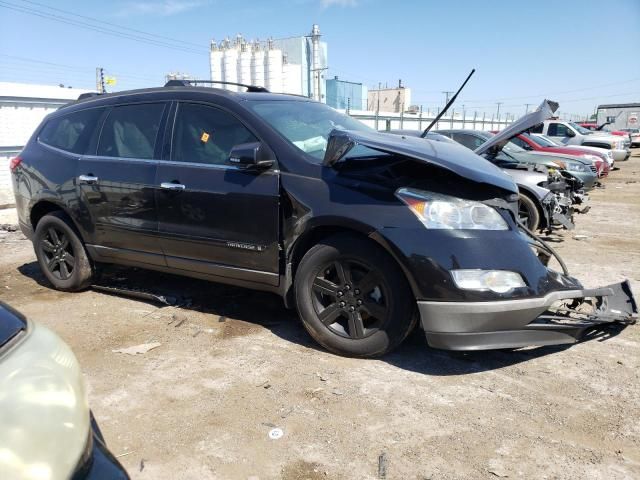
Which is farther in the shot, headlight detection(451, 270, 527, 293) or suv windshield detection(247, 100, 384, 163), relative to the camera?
suv windshield detection(247, 100, 384, 163)

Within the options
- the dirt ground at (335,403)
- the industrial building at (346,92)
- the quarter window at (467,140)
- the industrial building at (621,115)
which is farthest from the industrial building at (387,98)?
the dirt ground at (335,403)

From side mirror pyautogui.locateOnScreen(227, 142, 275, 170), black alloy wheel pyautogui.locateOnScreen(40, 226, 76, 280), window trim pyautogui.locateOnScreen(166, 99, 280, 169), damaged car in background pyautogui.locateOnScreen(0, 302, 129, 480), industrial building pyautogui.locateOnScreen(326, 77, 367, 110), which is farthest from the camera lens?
industrial building pyautogui.locateOnScreen(326, 77, 367, 110)

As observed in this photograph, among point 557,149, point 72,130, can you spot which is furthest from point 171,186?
point 557,149

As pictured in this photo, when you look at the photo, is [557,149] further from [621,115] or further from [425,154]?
[621,115]

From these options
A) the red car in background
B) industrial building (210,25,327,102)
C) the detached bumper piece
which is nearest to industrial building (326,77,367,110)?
industrial building (210,25,327,102)

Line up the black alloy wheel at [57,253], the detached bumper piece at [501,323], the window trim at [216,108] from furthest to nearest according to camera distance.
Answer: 1. the black alloy wheel at [57,253]
2. the window trim at [216,108]
3. the detached bumper piece at [501,323]

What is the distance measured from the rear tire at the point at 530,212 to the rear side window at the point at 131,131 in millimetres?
5074

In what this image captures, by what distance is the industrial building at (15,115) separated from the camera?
11938 millimetres

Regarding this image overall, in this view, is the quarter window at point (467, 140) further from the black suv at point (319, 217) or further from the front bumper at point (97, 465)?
the front bumper at point (97, 465)

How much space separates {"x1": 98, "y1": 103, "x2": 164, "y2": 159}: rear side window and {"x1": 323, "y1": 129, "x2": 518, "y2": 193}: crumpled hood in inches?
67.9

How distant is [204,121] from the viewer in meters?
3.99

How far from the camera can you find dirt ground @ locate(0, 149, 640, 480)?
2.43 m

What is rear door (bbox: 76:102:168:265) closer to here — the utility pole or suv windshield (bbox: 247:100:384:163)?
suv windshield (bbox: 247:100:384:163)

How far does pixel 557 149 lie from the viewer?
1264cm
